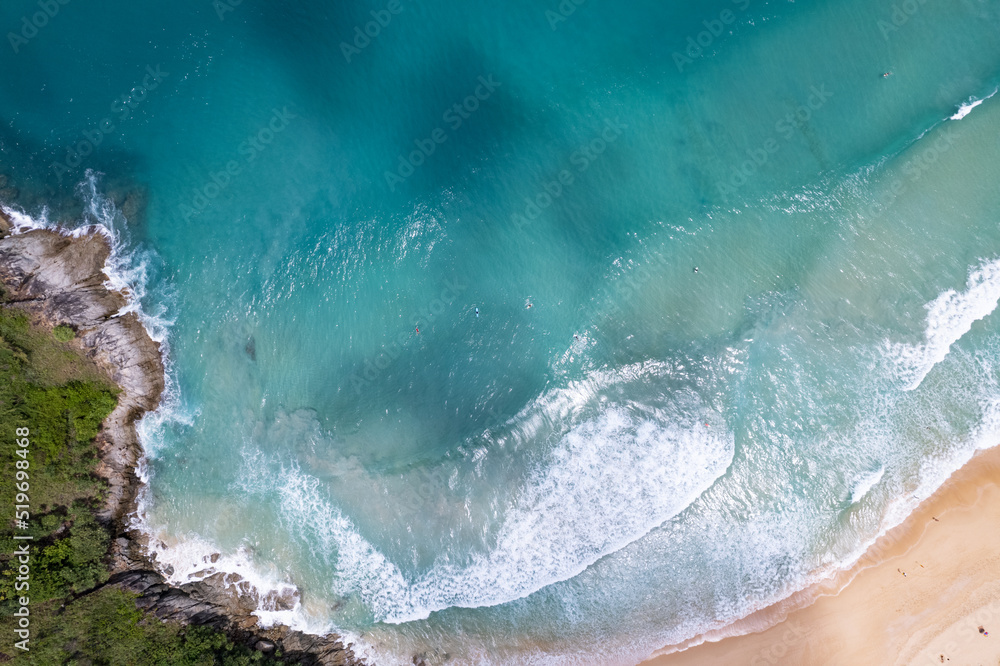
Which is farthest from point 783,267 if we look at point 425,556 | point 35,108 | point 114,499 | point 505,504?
point 35,108

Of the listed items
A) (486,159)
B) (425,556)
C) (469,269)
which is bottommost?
(425,556)

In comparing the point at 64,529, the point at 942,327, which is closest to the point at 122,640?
the point at 64,529

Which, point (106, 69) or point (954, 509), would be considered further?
point (106, 69)

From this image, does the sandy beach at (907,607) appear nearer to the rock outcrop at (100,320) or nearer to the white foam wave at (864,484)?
the white foam wave at (864,484)

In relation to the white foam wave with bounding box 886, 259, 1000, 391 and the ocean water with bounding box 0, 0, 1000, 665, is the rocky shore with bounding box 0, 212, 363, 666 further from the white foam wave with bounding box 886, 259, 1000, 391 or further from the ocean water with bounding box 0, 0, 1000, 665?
the white foam wave with bounding box 886, 259, 1000, 391

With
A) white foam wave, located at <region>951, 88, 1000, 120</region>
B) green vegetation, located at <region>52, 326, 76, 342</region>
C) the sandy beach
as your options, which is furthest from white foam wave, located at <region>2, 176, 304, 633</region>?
white foam wave, located at <region>951, 88, 1000, 120</region>

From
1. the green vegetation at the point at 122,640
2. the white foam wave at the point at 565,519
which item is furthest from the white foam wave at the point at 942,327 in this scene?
the green vegetation at the point at 122,640

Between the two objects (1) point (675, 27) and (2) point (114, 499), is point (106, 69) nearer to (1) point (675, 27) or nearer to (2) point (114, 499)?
(2) point (114, 499)
